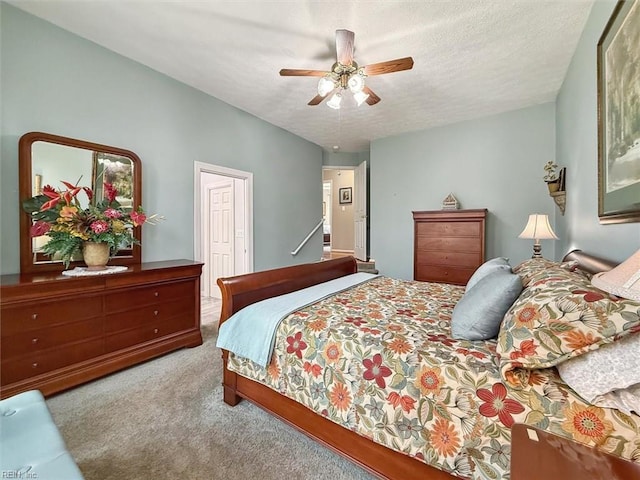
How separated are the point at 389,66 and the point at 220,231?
134 inches

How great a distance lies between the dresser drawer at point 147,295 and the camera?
2094mm

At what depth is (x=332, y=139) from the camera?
4.82 metres

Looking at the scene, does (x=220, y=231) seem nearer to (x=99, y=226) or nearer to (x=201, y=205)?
(x=201, y=205)

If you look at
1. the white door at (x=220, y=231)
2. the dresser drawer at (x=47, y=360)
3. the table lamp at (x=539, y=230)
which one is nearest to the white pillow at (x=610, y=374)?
the table lamp at (x=539, y=230)

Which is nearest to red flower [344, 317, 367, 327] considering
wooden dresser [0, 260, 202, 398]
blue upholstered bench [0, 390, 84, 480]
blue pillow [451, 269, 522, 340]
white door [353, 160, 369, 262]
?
blue pillow [451, 269, 522, 340]

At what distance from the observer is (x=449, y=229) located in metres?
3.61

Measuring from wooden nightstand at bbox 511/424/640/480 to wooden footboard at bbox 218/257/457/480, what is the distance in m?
0.49

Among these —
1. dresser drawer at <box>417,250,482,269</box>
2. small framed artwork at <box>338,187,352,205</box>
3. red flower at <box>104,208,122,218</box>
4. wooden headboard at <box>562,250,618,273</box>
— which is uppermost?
small framed artwork at <box>338,187,352,205</box>

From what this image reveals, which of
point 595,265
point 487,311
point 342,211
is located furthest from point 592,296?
point 342,211

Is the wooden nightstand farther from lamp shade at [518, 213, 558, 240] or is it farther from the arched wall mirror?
the arched wall mirror

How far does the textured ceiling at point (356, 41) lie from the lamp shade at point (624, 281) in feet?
6.57

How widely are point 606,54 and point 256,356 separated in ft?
8.76

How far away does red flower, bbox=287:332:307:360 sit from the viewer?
1377 mm

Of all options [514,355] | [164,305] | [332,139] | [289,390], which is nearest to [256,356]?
[289,390]
